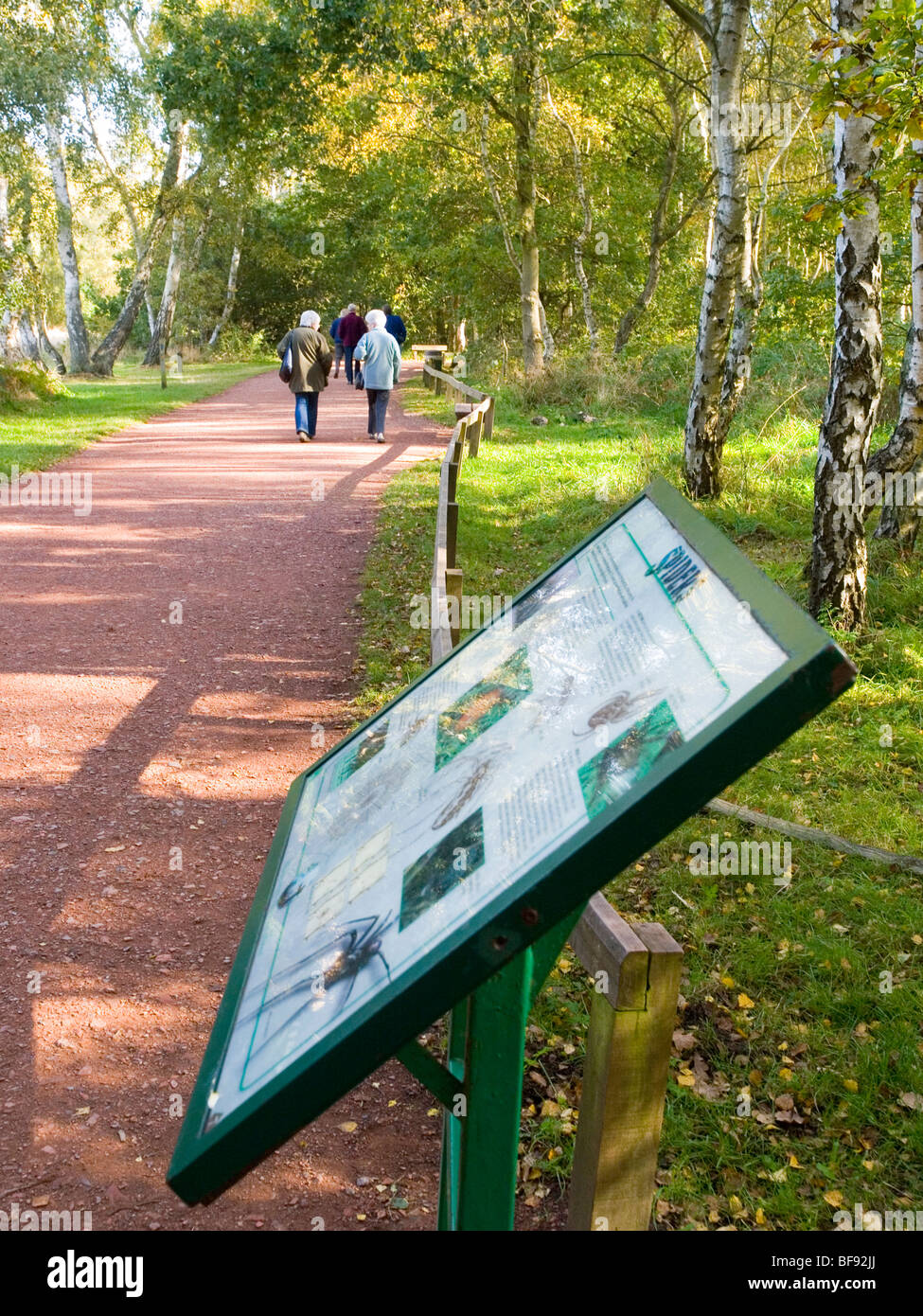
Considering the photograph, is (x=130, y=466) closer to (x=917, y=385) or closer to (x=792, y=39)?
(x=917, y=385)

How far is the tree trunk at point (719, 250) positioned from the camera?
1116cm

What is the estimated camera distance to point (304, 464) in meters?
16.0

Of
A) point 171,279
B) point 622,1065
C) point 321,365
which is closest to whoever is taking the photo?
point 622,1065

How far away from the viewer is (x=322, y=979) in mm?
1756

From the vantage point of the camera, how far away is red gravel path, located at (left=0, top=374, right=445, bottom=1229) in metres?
3.32

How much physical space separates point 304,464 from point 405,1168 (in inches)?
530

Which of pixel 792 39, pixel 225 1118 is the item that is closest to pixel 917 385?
pixel 225 1118

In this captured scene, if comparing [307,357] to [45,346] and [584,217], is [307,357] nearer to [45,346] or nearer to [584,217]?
[584,217]

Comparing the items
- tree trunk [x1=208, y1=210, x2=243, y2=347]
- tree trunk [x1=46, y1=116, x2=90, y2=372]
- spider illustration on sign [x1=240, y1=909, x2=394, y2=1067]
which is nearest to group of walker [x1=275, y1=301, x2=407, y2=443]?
spider illustration on sign [x1=240, y1=909, x2=394, y2=1067]

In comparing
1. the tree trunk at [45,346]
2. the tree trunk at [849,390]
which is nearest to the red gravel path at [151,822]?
the tree trunk at [849,390]

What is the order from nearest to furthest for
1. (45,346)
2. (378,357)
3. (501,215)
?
(378,357)
(501,215)
(45,346)

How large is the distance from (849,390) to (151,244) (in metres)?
Answer: 26.3

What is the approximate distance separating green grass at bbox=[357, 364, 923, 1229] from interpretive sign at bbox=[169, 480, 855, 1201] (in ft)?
5.83

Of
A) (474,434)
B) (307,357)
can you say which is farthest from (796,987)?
(307,357)
